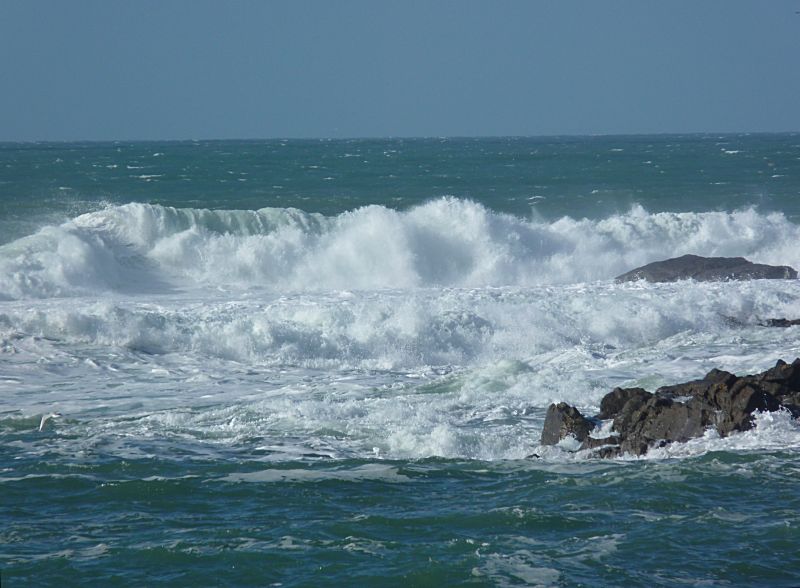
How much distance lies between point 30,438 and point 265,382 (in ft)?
13.7

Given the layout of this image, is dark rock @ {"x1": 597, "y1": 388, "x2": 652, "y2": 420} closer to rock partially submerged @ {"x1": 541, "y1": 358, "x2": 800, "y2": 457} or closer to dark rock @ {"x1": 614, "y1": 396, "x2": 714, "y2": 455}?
rock partially submerged @ {"x1": 541, "y1": 358, "x2": 800, "y2": 457}

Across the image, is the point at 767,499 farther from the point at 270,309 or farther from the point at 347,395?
the point at 270,309

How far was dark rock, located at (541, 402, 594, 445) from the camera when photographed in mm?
11312

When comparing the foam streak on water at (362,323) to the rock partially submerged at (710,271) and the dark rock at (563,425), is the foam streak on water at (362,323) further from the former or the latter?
the rock partially submerged at (710,271)

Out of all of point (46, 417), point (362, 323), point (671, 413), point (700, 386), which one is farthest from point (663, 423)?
point (362, 323)

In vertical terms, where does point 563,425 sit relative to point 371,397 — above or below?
above

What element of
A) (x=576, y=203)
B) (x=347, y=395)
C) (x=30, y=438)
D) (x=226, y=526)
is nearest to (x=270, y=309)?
(x=347, y=395)

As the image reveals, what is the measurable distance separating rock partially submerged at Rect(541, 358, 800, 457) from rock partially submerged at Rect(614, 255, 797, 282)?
1132 cm

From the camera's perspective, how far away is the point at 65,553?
835 centimetres

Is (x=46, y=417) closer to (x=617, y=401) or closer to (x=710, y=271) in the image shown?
(x=617, y=401)

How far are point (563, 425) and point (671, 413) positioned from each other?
108 cm

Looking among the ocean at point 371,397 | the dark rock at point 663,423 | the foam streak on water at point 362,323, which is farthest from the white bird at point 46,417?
the dark rock at point 663,423

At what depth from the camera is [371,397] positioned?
1409 cm

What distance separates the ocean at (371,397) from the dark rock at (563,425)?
0.20 metres
